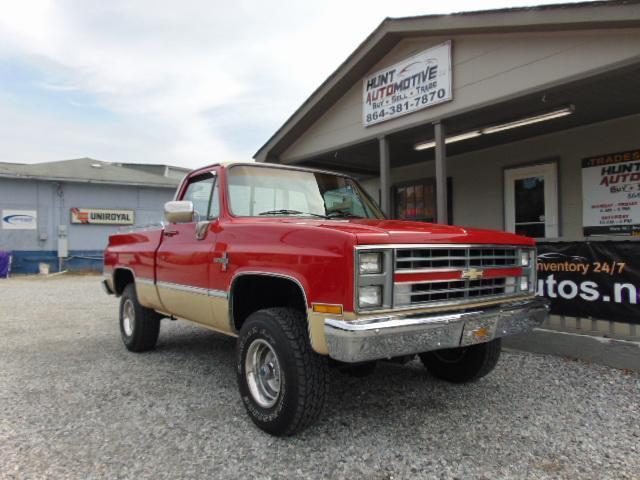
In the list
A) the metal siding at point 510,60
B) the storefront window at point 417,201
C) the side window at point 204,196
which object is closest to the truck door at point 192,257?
the side window at point 204,196

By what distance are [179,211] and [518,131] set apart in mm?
6253

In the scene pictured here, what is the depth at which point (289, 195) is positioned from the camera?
4090 millimetres

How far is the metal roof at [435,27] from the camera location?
4.88 meters

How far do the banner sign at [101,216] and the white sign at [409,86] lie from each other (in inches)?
660

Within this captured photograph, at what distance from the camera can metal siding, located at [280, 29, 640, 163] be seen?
5.09m

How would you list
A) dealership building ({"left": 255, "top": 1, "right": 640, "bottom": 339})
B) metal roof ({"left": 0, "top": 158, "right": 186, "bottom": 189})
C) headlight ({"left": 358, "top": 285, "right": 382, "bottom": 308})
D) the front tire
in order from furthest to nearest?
metal roof ({"left": 0, "top": 158, "right": 186, "bottom": 189}), dealership building ({"left": 255, "top": 1, "right": 640, "bottom": 339}), the front tire, headlight ({"left": 358, "top": 285, "right": 382, "bottom": 308})

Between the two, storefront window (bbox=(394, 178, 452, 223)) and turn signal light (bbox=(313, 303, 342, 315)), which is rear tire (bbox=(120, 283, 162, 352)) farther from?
storefront window (bbox=(394, 178, 452, 223))

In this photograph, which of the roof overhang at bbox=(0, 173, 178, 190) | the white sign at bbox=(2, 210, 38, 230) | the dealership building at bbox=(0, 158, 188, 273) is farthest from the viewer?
the dealership building at bbox=(0, 158, 188, 273)

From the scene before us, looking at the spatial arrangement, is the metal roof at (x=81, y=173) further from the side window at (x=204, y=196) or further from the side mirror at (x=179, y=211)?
the side mirror at (x=179, y=211)

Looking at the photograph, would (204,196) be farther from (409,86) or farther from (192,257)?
(409,86)

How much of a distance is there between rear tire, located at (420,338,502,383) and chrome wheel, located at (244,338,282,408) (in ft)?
5.62

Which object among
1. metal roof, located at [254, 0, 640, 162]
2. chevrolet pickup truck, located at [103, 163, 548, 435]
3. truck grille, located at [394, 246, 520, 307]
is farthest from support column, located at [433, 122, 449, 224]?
truck grille, located at [394, 246, 520, 307]

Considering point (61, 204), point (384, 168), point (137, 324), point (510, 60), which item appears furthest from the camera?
point (61, 204)

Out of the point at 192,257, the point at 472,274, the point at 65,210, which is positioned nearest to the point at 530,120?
the point at 472,274
